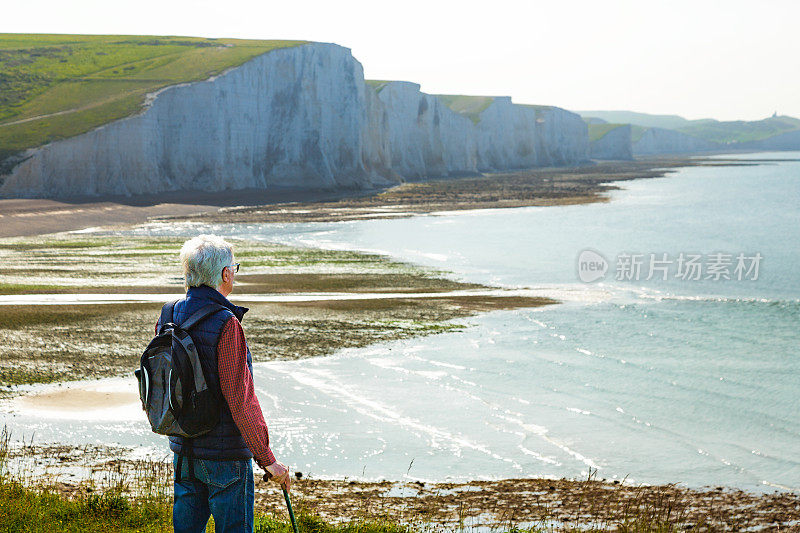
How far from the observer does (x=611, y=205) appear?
75125mm

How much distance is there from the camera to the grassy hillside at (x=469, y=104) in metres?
157

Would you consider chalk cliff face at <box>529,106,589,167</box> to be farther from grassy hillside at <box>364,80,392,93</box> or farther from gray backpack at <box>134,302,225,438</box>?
gray backpack at <box>134,302,225,438</box>

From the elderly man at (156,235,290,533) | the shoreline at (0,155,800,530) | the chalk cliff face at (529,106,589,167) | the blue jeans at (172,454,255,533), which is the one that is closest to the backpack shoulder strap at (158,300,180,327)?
the elderly man at (156,235,290,533)

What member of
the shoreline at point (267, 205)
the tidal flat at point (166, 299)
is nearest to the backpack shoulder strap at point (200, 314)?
the tidal flat at point (166, 299)

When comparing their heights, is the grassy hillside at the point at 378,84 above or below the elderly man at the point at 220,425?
above

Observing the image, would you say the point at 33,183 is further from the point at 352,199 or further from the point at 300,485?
the point at 300,485

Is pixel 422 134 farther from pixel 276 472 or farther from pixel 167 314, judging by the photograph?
pixel 276 472

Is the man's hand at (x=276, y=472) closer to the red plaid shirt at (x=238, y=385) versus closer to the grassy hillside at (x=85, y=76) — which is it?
the red plaid shirt at (x=238, y=385)

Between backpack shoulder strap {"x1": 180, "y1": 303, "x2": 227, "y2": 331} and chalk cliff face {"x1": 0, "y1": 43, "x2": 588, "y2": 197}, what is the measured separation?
59.8 meters

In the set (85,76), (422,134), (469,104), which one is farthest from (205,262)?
(469,104)

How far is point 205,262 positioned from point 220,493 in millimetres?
1347

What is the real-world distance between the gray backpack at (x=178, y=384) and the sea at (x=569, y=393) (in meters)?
7.12

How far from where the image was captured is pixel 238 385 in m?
4.63

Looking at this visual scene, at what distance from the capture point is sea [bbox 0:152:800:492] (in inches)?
495
